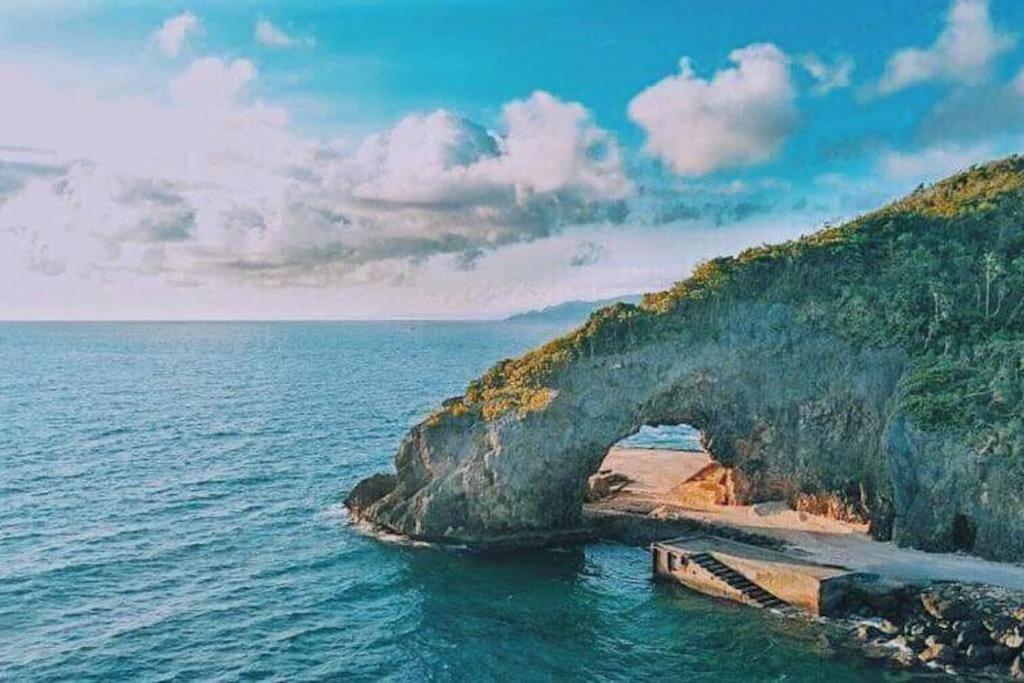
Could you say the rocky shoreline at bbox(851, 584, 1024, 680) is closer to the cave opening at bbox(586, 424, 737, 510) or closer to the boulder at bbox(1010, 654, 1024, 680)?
the boulder at bbox(1010, 654, 1024, 680)

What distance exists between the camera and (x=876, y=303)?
64750 millimetres

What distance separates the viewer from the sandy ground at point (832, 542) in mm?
52375

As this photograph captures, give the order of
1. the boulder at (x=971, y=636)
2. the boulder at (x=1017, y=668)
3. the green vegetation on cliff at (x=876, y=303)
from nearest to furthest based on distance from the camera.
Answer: the boulder at (x=1017, y=668)
the boulder at (x=971, y=636)
the green vegetation on cliff at (x=876, y=303)

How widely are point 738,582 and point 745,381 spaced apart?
1610 cm

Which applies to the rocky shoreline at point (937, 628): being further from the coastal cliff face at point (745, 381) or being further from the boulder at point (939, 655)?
the coastal cliff face at point (745, 381)

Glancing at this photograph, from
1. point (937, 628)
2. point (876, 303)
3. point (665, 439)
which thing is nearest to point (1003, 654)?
point (937, 628)

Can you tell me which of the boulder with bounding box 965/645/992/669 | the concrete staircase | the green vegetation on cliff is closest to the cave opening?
the green vegetation on cliff

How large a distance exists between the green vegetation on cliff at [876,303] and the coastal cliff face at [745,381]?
4.9 inches

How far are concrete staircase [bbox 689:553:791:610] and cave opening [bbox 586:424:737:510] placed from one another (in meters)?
11.4

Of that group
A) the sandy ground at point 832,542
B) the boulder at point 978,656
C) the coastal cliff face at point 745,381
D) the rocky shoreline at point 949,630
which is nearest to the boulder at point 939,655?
the rocky shoreline at point 949,630

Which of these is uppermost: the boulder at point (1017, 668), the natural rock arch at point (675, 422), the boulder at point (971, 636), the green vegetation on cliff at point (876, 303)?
the green vegetation on cliff at point (876, 303)

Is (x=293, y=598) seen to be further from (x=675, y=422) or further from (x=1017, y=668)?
(x=1017, y=668)

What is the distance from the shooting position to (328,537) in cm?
6469

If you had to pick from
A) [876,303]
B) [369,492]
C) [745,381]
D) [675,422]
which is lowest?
[369,492]
